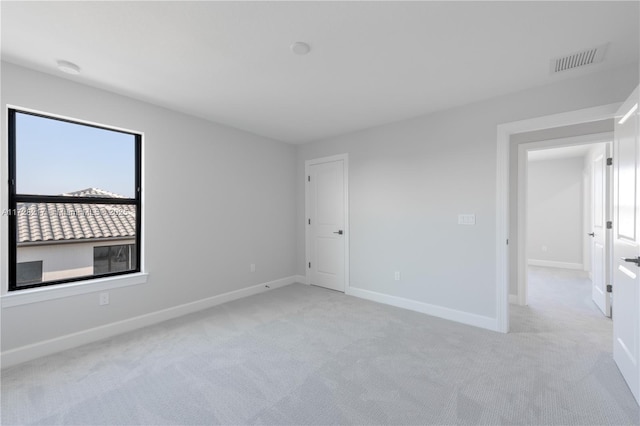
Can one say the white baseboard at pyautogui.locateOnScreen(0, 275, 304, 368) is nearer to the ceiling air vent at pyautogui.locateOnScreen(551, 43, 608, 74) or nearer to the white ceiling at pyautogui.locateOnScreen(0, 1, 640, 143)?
the white ceiling at pyautogui.locateOnScreen(0, 1, 640, 143)

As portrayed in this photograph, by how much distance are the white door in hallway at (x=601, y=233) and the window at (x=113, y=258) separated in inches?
225

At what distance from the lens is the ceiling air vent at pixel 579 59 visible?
2.11 m

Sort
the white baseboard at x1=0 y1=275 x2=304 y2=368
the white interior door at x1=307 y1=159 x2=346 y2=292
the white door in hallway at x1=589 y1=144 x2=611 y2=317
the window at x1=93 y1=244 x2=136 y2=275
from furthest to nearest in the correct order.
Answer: the white interior door at x1=307 y1=159 x2=346 y2=292 → the white door in hallway at x1=589 y1=144 x2=611 y2=317 → the window at x1=93 y1=244 x2=136 y2=275 → the white baseboard at x1=0 y1=275 x2=304 y2=368

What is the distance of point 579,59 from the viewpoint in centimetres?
223

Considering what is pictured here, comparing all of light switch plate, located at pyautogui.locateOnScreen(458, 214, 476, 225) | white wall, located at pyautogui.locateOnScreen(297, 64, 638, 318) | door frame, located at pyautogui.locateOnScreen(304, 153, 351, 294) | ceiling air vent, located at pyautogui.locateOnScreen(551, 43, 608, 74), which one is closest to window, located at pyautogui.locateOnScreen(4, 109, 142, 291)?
door frame, located at pyautogui.locateOnScreen(304, 153, 351, 294)

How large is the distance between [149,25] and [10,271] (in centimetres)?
240

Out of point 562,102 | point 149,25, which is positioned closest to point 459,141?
point 562,102

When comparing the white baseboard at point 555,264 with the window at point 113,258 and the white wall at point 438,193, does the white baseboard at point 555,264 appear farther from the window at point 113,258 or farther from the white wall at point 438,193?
the window at point 113,258

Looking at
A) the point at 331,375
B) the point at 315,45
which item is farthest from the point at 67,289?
the point at 315,45

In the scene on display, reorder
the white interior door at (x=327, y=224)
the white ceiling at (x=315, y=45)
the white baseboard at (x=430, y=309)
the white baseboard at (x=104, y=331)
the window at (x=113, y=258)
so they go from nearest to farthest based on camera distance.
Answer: the white ceiling at (x=315, y=45) < the white baseboard at (x=104, y=331) < the window at (x=113, y=258) < the white baseboard at (x=430, y=309) < the white interior door at (x=327, y=224)

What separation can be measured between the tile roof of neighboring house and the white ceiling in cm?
122

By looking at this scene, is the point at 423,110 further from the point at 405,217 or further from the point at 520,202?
the point at 520,202

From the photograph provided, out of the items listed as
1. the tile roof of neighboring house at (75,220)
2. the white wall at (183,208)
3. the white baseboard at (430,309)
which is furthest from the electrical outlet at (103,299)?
the white baseboard at (430,309)

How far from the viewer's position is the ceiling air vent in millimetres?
2109
